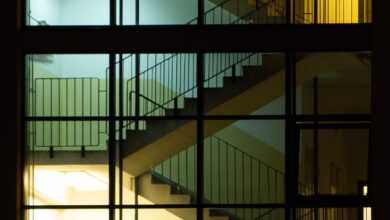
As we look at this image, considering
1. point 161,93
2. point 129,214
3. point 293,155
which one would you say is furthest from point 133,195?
point 293,155

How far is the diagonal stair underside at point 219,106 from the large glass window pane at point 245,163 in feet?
0.76

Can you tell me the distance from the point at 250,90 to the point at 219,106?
60 centimetres

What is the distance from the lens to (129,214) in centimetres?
1534

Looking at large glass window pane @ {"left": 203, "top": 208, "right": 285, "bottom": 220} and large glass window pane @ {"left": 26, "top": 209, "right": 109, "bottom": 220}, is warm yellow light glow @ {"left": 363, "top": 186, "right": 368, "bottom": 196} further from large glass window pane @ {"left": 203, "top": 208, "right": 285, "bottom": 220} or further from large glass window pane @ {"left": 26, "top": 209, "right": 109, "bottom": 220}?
large glass window pane @ {"left": 26, "top": 209, "right": 109, "bottom": 220}

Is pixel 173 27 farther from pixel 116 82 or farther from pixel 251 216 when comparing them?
pixel 251 216

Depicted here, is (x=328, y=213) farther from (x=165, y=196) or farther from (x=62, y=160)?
(x=62, y=160)

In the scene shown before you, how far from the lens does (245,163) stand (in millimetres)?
15258

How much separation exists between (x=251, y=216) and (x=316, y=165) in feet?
4.44

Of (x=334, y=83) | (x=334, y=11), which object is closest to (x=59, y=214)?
(x=334, y=83)

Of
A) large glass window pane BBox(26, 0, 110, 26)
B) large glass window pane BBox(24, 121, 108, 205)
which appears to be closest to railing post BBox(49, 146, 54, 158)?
large glass window pane BBox(24, 121, 108, 205)

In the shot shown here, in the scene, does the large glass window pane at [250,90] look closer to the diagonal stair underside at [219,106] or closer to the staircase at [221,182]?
the diagonal stair underside at [219,106]

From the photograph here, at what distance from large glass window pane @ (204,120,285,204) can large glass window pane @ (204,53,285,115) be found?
25 cm

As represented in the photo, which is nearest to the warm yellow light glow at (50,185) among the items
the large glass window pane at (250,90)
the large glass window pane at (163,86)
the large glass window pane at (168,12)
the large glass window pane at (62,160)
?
the large glass window pane at (62,160)

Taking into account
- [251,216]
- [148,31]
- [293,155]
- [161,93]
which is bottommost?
[251,216]
